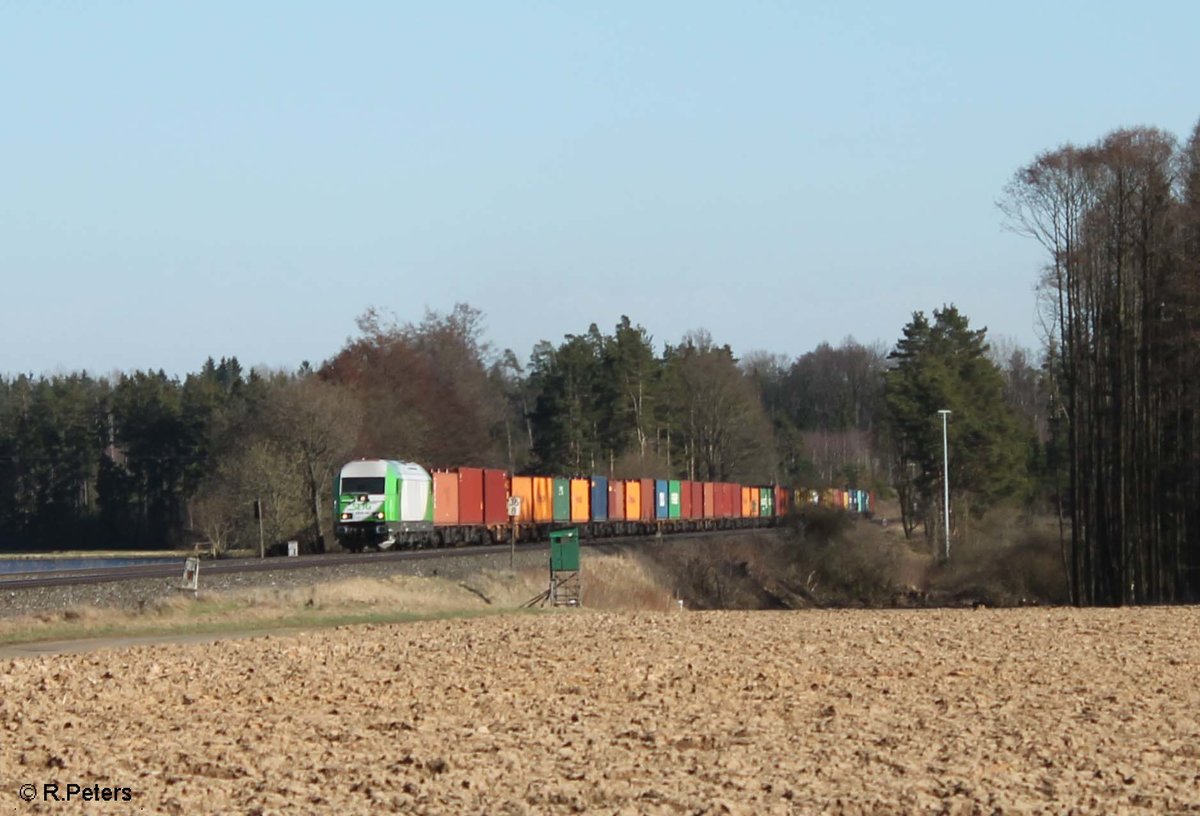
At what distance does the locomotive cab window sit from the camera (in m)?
52.0

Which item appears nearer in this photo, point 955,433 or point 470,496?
point 470,496

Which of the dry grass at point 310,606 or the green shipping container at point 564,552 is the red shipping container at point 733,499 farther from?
the green shipping container at point 564,552

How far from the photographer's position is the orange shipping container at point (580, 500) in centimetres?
6962

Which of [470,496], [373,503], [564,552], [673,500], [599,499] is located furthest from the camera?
[673,500]

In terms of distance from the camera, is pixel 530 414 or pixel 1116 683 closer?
Answer: pixel 1116 683

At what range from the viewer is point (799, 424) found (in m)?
156

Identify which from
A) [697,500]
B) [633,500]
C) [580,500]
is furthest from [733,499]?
[580,500]

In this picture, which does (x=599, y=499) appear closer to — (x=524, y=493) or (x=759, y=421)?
(x=524, y=493)

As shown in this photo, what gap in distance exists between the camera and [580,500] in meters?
70.4

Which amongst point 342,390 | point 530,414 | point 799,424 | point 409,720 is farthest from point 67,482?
point 409,720

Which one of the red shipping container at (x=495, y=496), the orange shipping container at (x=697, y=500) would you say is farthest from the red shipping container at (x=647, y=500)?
the red shipping container at (x=495, y=496)

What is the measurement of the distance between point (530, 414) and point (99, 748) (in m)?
98.8

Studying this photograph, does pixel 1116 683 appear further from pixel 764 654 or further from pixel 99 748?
pixel 99 748

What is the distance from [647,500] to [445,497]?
22.0 m
